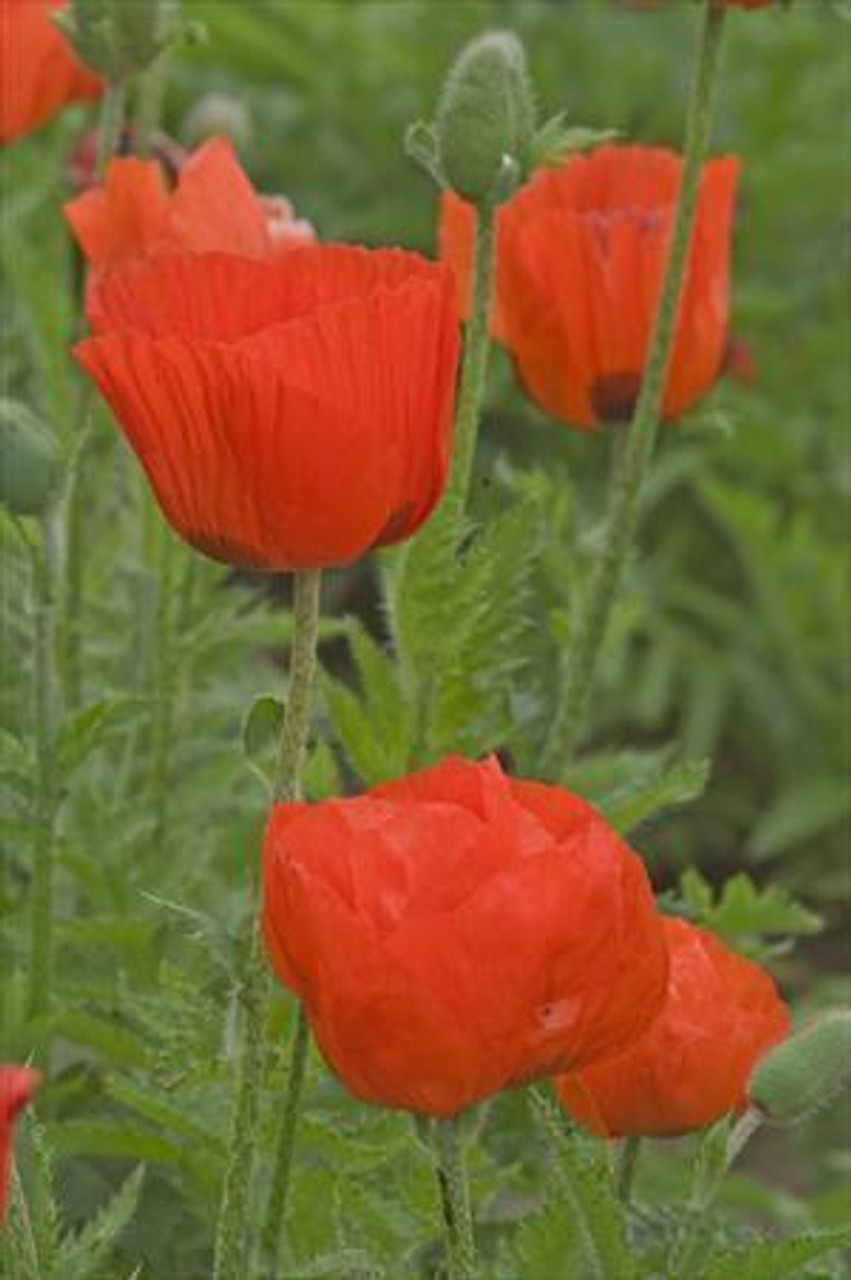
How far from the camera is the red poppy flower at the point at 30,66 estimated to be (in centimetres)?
177

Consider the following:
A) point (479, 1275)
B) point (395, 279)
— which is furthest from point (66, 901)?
point (395, 279)

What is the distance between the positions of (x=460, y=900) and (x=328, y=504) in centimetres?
17

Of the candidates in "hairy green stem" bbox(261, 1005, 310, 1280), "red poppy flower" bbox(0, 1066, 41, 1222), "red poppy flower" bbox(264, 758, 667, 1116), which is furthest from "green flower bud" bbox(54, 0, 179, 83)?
"red poppy flower" bbox(0, 1066, 41, 1222)

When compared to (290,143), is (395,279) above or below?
above

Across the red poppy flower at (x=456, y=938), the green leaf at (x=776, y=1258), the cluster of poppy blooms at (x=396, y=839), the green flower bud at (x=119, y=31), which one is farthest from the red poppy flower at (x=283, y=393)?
the green flower bud at (x=119, y=31)

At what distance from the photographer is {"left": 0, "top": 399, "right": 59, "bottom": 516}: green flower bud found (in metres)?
1.45

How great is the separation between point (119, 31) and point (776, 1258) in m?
0.74

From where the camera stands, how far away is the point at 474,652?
1537 millimetres

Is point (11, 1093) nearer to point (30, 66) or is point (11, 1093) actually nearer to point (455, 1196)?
point (455, 1196)

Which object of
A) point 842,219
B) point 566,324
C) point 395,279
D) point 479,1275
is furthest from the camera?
point 842,219

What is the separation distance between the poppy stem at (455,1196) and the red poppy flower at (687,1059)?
12cm

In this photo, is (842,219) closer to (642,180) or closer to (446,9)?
(446,9)

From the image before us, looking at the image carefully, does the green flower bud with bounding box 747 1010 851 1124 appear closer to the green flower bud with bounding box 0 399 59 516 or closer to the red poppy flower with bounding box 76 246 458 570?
the red poppy flower with bounding box 76 246 458 570

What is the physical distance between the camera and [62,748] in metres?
1.53
